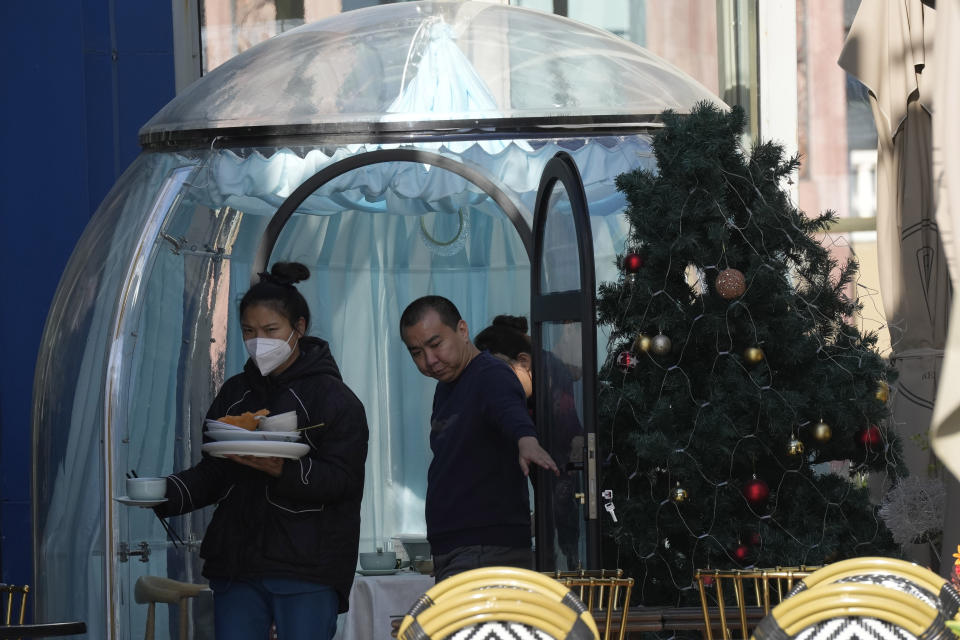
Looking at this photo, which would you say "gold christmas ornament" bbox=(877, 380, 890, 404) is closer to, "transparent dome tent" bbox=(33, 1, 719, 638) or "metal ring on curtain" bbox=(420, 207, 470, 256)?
"transparent dome tent" bbox=(33, 1, 719, 638)

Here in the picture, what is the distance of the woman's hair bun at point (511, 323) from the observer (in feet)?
21.9

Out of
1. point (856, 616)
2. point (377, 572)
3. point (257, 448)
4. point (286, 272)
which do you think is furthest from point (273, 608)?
point (377, 572)

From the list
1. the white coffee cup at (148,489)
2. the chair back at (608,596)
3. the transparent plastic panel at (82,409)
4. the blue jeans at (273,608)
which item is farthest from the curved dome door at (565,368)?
the transparent plastic panel at (82,409)

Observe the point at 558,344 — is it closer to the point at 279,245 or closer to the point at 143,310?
the point at 143,310

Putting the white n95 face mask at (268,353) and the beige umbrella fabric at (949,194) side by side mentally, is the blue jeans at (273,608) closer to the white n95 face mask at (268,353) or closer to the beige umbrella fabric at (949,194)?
the white n95 face mask at (268,353)

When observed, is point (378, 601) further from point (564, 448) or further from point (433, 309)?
point (433, 309)

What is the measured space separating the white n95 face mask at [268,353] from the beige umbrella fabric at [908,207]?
246 cm

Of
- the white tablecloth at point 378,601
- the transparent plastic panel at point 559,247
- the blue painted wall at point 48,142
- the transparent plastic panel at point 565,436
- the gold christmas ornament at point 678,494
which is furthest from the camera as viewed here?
the blue painted wall at point 48,142

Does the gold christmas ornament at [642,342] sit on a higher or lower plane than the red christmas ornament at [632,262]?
lower

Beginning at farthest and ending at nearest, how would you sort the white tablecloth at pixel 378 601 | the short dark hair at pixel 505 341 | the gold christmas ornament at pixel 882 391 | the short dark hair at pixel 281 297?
the white tablecloth at pixel 378 601
the short dark hair at pixel 505 341
the gold christmas ornament at pixel 882 391
the short dark hair at pixel 281 297

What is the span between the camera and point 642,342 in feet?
16.7

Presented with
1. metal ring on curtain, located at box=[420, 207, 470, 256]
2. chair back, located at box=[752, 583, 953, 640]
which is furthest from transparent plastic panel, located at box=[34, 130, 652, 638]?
chair back, located at box=[752, 583, 953, 640]

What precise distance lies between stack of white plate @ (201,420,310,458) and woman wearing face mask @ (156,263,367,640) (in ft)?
0.13

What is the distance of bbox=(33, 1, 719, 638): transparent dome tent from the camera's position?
250 inches
